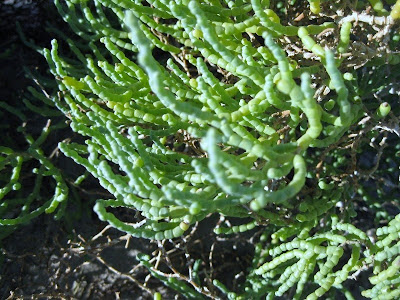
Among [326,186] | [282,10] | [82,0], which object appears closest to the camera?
[326,186]

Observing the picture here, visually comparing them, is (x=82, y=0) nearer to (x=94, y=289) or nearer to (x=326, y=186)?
(x=326, y=186)

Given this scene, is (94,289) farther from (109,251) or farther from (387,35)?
(387,35)

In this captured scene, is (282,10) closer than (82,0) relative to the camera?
No

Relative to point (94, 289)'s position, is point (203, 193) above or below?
above

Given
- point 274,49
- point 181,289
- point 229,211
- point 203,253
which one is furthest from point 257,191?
point 203,253

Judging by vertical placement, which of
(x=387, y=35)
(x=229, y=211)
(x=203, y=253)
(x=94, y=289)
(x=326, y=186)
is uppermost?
(x=387, y=35)

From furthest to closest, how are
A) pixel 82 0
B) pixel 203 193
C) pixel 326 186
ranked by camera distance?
pixel 82 0 < pixel 326 186 < pixel 203 193
